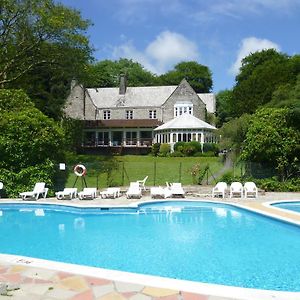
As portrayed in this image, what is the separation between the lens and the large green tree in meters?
26.5

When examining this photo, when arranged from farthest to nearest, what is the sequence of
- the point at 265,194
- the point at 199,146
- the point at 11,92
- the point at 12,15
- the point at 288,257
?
the point at 199,146 → the point at 12,15 → the point at 11,92 → the point at 265,194 → the point at 288,257

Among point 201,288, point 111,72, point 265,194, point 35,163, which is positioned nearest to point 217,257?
point 201,288

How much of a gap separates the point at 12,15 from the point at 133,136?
812 inches

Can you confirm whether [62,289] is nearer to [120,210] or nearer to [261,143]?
[120,210]

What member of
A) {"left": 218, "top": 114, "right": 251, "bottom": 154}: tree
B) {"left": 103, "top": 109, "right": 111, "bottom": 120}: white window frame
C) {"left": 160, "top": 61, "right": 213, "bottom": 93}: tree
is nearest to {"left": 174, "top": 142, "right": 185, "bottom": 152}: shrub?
{"left": 218, "top": 114, "right": 251, "bottom": 154}: tree

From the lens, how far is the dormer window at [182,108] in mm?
46719

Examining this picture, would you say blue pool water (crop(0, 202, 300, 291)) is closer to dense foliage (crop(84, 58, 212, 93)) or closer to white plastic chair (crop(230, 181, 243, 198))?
white plastic chair (crop(230, 181, 243, 198))

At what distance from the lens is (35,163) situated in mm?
19750

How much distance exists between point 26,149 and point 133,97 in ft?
104

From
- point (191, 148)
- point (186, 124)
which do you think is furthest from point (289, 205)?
point (186, 124)

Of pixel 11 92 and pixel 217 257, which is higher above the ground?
pixel 11 92

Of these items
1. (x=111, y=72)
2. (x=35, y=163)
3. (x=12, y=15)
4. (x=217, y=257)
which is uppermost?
(x=111, y=72)

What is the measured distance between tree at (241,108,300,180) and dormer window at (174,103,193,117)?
969 inches

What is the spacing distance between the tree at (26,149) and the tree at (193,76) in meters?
58.6
